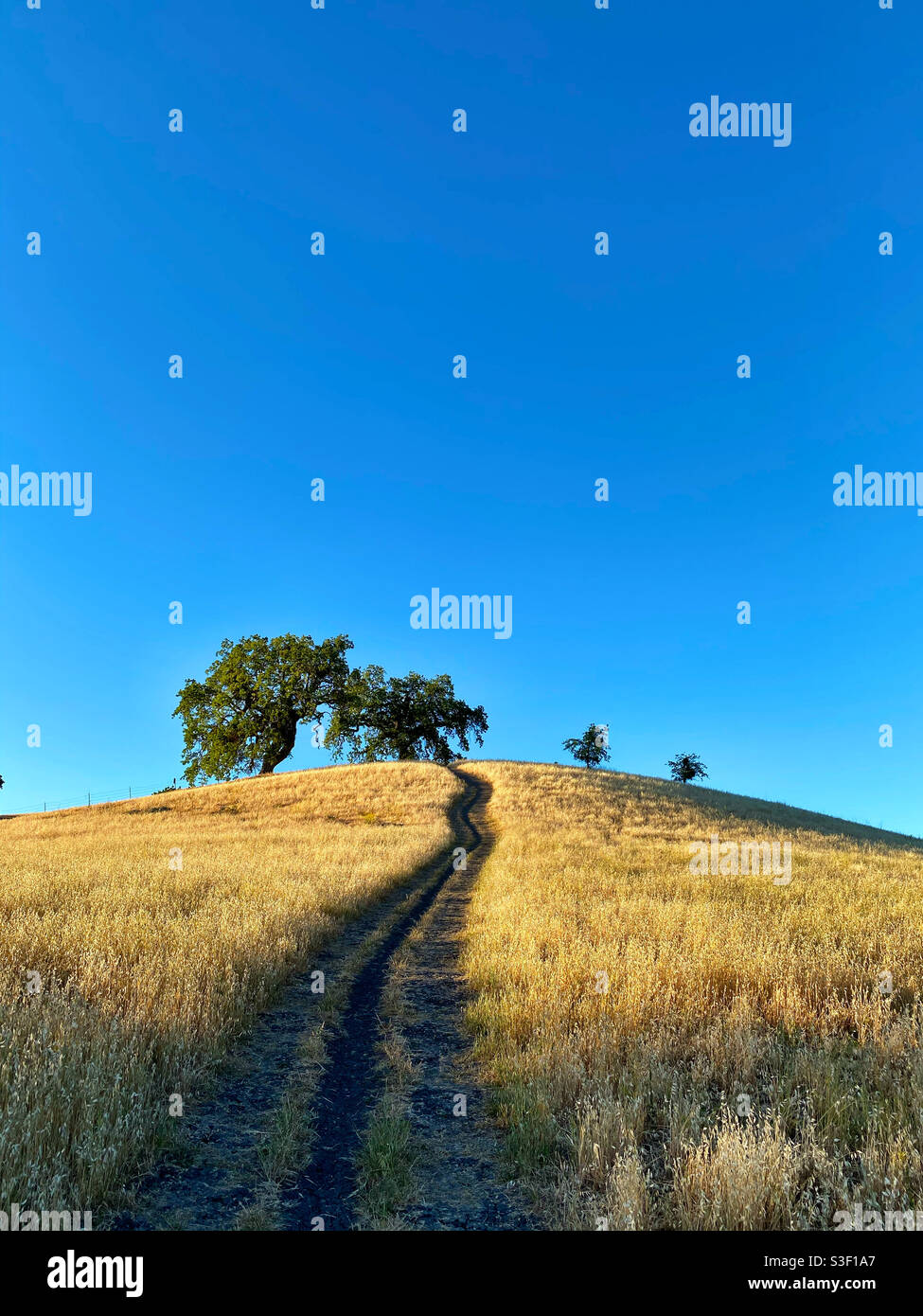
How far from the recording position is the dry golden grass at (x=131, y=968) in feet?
15.0

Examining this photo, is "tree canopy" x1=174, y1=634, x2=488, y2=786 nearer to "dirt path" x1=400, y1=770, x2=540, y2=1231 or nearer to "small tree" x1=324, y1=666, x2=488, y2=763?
"small tree" x1=324, y1=666, x2=488, y2=763

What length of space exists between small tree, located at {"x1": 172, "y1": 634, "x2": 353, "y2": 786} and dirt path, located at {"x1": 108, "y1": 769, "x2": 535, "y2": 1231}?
4865 centimetres

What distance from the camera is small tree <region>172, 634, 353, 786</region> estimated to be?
5581 cm

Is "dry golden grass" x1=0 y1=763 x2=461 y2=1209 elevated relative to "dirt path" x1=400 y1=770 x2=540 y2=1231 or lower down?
elevated

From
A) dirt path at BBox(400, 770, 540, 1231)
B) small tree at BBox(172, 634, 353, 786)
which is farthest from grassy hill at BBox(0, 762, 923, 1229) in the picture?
small tree at BBox(172, 634, 353, 786)

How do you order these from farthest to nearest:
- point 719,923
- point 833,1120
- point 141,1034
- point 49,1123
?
point 719,923 < point 141,1034 < point 833,1120 < point 49,1123

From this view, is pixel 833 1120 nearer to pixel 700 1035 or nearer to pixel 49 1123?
pixel 700 1035

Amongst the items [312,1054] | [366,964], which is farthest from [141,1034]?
[366,964]

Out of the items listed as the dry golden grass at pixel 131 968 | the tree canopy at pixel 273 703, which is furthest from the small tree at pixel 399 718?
the dry golden grass at pixel 131 968

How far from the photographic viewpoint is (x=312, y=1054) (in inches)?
270

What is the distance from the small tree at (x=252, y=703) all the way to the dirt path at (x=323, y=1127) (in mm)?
48651

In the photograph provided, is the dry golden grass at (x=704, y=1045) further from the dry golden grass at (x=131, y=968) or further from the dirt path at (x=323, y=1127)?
the dry golden grass at (x=131, y=968)
